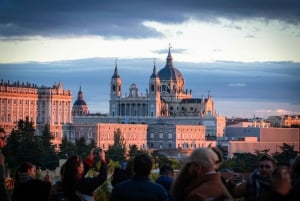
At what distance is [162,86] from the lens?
109438 millimetres

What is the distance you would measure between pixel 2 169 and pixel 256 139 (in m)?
88.4

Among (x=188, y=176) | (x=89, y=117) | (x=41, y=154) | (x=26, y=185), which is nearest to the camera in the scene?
(x=188, y=176)

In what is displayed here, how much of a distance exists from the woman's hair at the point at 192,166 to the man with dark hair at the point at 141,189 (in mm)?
574

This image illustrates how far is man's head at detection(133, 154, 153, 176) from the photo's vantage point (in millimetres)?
7055

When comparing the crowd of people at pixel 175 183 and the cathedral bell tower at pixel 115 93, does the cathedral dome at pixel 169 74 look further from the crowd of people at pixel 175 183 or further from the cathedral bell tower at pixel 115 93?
the crowd of people at pixel 175 183

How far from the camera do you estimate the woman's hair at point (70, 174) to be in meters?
8.09

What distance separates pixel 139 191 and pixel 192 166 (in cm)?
75

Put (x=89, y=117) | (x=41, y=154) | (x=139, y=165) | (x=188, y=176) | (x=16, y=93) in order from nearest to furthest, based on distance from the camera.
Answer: (x=188, y=176), (x=139, y=165), (x=41, y=154), (x=16, y=93), (x=89, y=117)

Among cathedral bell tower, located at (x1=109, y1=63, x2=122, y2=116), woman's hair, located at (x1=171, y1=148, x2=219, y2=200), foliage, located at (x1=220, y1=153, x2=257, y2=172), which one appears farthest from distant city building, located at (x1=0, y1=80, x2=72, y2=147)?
woman's hair, located at (x1=171, y1=148, x2=219, y2=200)

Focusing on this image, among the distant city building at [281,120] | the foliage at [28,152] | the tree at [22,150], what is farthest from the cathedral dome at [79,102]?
the foliage at [28,152]

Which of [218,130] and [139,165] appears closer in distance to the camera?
[139,165]

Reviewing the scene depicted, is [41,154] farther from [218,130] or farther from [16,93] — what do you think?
[218,130]

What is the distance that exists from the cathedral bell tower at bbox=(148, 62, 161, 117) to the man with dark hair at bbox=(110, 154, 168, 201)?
96738 mm

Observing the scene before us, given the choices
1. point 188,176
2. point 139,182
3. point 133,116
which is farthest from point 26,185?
point 133,116
